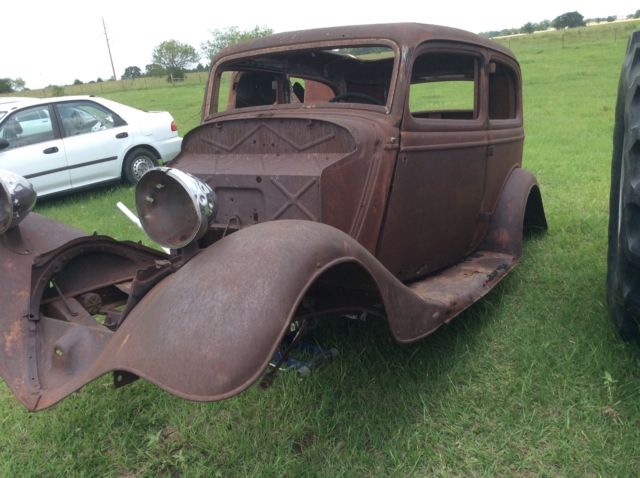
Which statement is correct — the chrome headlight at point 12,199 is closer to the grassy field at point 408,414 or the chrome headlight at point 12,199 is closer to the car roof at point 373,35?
the grassy field at point 408,414

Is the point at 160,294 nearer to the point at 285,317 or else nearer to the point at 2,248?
the point at 285,317

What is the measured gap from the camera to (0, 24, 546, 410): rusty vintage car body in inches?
68.7

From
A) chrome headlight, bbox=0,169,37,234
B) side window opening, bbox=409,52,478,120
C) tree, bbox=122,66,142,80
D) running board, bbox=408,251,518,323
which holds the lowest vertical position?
tree, bbox=122,66,142,80

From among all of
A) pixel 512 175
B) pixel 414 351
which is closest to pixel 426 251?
pixel 414 351

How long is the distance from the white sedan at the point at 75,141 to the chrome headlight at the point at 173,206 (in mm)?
5714

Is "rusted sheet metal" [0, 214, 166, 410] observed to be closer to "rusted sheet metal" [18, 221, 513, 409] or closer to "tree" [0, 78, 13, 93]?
"rusted sheet metal" [18, 221, 513, 409]

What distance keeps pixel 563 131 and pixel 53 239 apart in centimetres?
938

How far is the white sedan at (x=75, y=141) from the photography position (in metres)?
7.16

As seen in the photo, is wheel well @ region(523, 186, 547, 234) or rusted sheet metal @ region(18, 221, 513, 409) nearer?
rusted sheet metal @ region(18, 221, 513, 409)

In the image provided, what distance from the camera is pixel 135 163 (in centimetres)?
822

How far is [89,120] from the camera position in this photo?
784 centimetres

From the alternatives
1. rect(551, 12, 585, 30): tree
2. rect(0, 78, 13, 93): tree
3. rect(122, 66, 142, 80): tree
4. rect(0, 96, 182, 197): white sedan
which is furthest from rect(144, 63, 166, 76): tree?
rect(0, 96, 182, 197): white sedan

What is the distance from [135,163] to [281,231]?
6.85 meters

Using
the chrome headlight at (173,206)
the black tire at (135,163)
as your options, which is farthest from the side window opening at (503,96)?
the black tire at (135,163)
